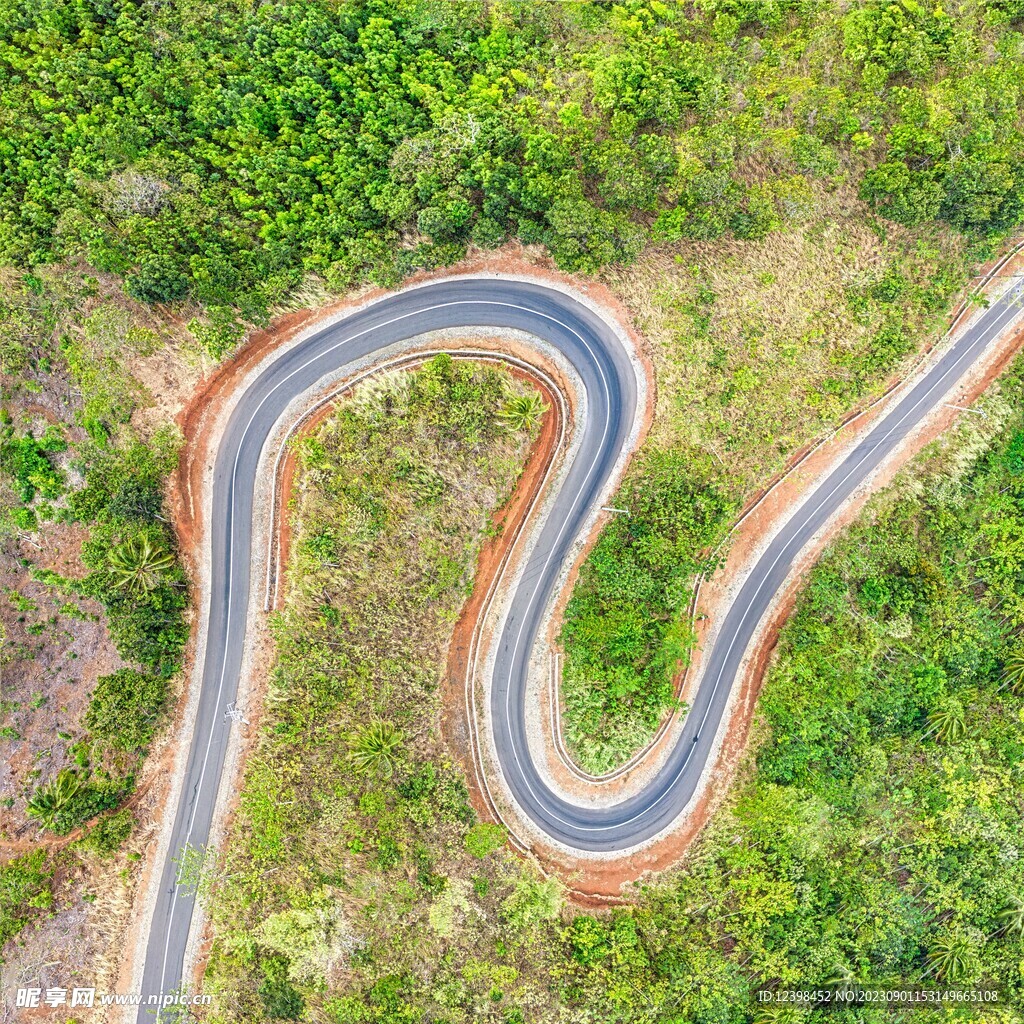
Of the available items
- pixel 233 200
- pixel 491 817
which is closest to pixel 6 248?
pixel 233 200

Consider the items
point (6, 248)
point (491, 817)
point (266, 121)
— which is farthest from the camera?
point (491, 817)

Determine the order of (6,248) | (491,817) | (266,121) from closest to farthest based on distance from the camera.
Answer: (6,248) → (266,121) → (491,817)

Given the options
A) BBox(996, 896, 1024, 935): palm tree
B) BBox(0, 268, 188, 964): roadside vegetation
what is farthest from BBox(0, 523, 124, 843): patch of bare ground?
BBox(996, 896, 1024, 935): palm tree

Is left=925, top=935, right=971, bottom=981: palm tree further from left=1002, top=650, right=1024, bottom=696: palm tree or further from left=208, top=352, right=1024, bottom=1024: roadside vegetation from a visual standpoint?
A: left=1002, top=650, right=1024, bottom=696: palm tree

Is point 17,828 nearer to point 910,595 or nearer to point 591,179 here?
point 591,179

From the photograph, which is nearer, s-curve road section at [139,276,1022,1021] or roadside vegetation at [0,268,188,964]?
roadside vegetation at [0,268,188,964]

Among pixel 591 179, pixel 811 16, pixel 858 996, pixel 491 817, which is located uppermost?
pixel 811 16

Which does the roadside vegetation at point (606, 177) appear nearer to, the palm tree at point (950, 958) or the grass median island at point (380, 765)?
the grass median island at point (380, 765)

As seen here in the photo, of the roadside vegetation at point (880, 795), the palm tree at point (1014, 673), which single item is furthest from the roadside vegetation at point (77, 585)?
the palm tree at point (1014, 673)
